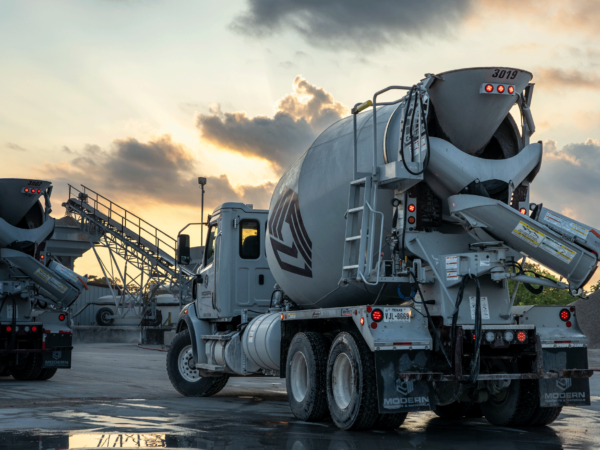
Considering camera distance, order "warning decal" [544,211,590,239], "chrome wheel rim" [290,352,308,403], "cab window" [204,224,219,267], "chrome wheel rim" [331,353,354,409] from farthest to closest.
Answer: "cab window" [204,224,219,267] → "chrome wheel rim" [290,352,308,403] → "chrome wheel rim" [331,353,354,409] → "warning decal" [544,211,590,239]

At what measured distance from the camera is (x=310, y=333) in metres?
9.81

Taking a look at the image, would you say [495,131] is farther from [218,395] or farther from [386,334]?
[218,395]

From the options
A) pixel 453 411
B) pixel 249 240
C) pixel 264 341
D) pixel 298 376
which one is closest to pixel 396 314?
pixel 298 376

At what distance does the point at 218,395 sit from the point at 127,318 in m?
32.3

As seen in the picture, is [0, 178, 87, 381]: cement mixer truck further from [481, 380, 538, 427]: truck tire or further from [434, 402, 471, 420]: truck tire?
[481, 380, 538, 427]: truck tire

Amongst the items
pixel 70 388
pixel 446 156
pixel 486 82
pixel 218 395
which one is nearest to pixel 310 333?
pixel 446 156

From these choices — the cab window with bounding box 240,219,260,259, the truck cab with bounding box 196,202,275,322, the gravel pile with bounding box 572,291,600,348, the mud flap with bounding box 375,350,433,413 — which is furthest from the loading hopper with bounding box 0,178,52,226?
the gravel pile with bounding box 572,291,600,348

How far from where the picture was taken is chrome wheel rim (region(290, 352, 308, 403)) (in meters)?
9.98

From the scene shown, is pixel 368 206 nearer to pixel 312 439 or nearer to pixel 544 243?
pixel 544 243

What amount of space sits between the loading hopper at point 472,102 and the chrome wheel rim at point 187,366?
7.04 metres

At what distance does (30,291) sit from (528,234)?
37.9 feet

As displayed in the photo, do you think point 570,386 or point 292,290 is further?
point 292,290

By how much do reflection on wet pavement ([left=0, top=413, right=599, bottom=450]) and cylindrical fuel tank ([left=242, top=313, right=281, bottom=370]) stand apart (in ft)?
5.48

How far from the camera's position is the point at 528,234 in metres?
8.35
